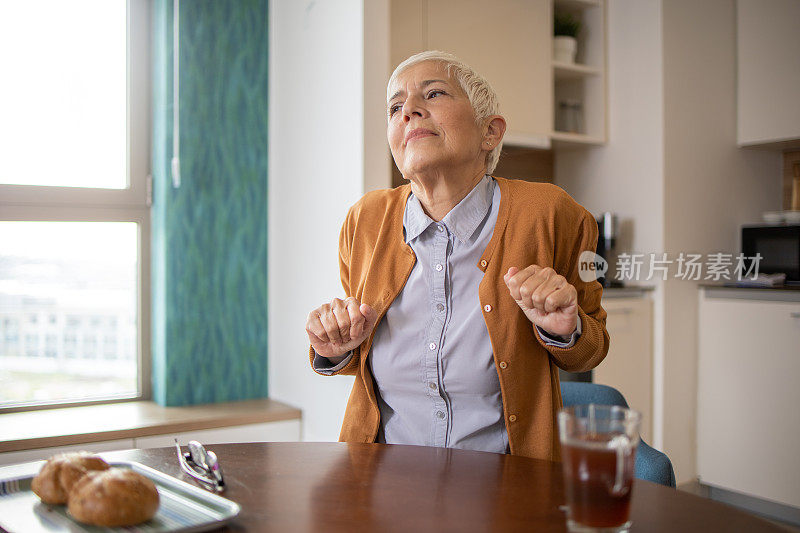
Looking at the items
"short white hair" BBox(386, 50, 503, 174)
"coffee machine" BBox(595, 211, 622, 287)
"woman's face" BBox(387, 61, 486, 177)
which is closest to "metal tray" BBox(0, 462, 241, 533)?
"woman's face" BBox(387, 61, 486, 177)

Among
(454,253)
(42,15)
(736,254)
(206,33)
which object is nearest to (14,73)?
(42,15)

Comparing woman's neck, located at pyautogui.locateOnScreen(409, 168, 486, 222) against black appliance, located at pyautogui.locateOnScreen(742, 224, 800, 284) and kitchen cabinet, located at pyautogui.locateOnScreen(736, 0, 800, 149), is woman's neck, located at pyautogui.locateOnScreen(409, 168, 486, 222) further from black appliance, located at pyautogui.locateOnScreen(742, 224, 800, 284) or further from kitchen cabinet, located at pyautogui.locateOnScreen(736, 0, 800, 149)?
kitchen cabinet, located at pyautogui.locateOnScreen(736, 0, 800, 149)

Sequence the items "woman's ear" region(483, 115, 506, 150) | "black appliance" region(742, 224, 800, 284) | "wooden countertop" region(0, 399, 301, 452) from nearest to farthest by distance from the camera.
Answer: "woman's ear" region(483, 115, 506, 150), "wooden countertop" region(0, 399, 301, 452), "black appliance" region(742, 224, 800, 284)

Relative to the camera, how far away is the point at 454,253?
140 centimetres

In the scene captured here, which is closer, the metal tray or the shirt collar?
the metal tray

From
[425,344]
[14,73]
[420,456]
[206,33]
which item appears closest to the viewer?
[420,456]

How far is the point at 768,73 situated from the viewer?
127 inches

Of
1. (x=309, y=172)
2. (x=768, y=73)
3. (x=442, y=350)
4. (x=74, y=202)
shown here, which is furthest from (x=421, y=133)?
(x=768, y=73)

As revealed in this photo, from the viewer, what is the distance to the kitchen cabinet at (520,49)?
9.07 ft

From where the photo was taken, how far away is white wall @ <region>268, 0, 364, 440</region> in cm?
243

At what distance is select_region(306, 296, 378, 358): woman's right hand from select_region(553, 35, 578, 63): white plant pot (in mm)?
2457

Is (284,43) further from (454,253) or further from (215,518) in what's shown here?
(215,518)

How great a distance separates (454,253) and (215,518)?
79cm

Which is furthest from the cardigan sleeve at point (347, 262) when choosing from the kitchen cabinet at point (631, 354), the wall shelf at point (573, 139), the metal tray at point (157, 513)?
the wall shelf at point (573, 139)
